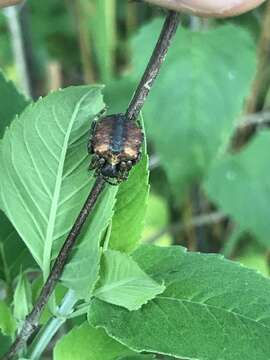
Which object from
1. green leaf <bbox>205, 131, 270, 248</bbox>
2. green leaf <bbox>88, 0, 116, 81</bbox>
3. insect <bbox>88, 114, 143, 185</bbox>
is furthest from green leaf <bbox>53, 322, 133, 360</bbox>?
green leaf <bbox>88, 0, 116, 81</bbox>

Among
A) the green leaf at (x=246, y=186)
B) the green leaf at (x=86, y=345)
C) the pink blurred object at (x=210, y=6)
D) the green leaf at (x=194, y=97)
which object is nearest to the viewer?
the pink blurred object at (x=210, y=6)

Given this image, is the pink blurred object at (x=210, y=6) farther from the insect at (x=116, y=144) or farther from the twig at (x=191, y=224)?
the twig at (x=191, y=224)

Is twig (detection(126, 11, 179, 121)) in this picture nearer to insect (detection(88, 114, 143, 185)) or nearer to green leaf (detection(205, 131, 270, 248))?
insect (detection(88, 114, 143, 185))

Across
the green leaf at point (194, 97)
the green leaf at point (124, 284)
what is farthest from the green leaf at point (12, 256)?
the green leaf at point (194, 97)

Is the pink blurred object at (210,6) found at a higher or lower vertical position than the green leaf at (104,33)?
lower

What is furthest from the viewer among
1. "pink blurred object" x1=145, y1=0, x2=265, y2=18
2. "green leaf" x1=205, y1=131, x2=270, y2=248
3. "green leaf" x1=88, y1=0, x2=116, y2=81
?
"green leaf" x1=88, y1=0, x2=116, y2=81

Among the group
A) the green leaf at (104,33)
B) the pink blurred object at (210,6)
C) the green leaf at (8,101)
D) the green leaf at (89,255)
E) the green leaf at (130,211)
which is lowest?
the green leaf at (89,255)

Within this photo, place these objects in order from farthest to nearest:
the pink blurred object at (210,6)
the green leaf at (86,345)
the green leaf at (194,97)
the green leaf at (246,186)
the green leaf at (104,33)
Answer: the green leaf at (104,33)
the green leaf at (246,186)
the green leaf at (194,97)
the green leaf at (86,345)
the pink blurred object at (210,6)

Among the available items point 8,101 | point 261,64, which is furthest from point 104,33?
point 8,101
